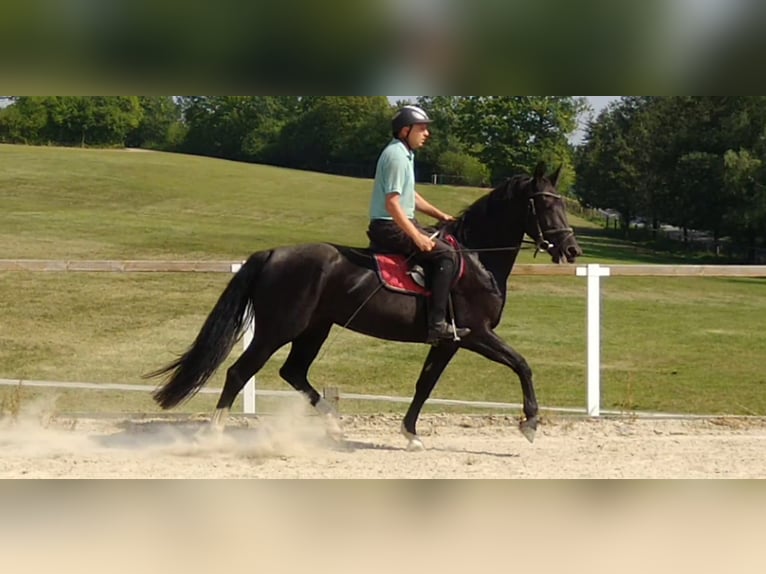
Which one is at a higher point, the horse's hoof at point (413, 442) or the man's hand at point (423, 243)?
the man's hand at point (423, 243)

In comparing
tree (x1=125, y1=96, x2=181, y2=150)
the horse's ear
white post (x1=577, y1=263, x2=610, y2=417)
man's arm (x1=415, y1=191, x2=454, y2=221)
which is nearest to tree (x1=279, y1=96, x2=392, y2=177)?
tree (x1=125, y1=96, x2=181, y2=150)

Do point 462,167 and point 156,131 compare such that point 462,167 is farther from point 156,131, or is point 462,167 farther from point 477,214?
point 477,214

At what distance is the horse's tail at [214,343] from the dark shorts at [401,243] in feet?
2.82

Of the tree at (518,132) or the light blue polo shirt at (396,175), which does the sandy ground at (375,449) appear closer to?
the light blue polo shirt at (396,175)

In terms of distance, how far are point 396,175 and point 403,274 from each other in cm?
84

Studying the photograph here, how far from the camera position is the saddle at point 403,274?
677 cm

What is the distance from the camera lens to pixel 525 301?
2445cm

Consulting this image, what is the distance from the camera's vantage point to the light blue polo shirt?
635 centimetres

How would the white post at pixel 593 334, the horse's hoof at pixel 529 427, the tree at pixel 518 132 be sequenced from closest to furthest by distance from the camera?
the horse's hoof at pixel 529 427, the white post at pixel 593 334, the tree at pixel 518 132

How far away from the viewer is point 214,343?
6840 mm

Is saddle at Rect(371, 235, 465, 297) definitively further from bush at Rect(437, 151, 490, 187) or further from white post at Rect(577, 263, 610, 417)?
bush at Rect(437, 151, 490, 187)

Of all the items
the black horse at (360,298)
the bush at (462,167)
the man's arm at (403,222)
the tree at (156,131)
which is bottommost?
the black horse at (360,298)

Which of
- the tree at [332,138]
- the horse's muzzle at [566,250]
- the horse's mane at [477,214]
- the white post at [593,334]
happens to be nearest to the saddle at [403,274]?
the horse's mane at [477,214]
